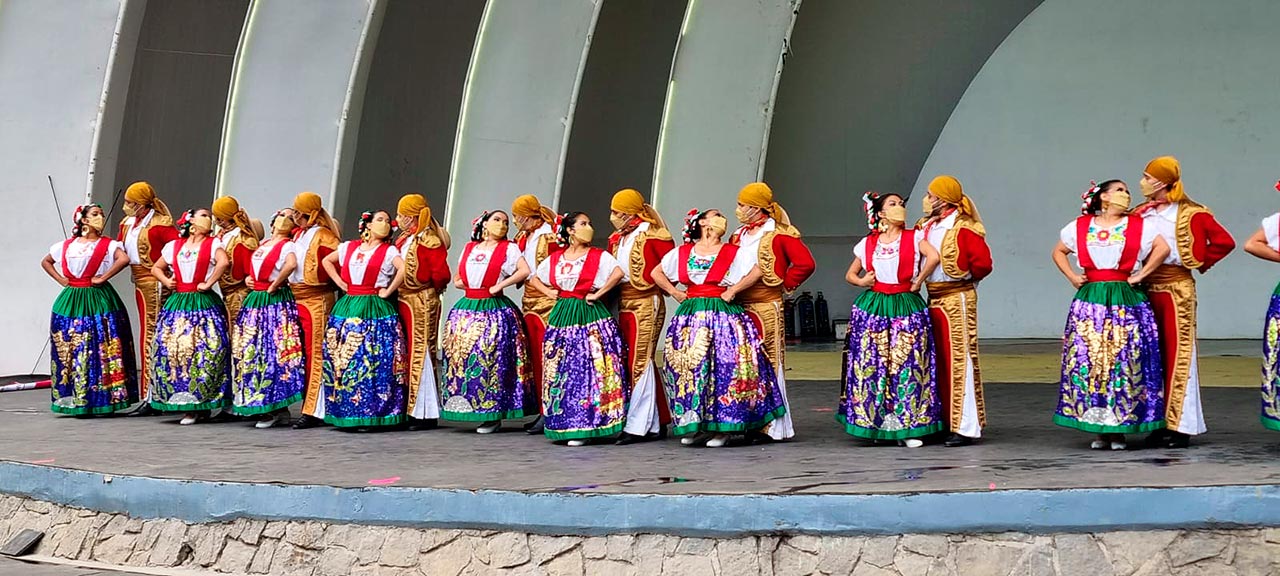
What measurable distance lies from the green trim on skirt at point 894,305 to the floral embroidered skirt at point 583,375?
4.20 ft

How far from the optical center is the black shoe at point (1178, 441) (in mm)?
5711

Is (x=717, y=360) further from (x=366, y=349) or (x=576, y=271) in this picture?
(x=366, y=349)

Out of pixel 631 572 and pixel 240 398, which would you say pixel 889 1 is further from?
pixel 631 572

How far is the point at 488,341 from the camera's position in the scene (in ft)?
23.6

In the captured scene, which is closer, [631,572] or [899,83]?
[631,572]

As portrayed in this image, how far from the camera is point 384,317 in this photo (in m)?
7.45

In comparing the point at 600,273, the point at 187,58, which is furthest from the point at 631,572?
the point at 187,58

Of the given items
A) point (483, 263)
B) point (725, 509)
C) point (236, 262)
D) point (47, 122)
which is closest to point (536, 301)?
point (483, 263)

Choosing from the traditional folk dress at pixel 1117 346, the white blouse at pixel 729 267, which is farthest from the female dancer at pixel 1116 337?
the white blouse at pixel 729 267

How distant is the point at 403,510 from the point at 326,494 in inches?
13.6

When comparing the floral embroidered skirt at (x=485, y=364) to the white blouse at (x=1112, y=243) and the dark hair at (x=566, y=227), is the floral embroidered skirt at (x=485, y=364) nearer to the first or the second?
the dark hair at (x=566, y=227)

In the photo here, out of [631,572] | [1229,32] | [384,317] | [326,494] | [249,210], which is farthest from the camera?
[1229,32]

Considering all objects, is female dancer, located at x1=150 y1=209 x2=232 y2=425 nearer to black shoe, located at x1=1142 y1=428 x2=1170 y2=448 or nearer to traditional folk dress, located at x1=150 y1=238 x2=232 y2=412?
traditional folk dress, located at x1=150 y1=238 x2=232 y2=412

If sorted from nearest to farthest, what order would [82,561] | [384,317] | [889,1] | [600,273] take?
1. [82,561]
2. [600,273]
3. [384,317]
4. [889,1]
